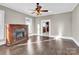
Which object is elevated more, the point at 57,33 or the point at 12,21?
the point at 12,21

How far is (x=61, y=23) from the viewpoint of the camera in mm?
5879

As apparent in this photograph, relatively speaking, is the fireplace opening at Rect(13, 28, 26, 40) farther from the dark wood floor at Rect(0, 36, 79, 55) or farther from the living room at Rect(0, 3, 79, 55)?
the dark wood floor at Rect(0, 36, 79, 55)

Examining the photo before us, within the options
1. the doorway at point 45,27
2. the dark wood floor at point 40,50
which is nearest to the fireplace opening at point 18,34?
the dark wood floor at point 40,50

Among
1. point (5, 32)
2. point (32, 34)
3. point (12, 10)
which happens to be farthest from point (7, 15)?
point (32, 34)

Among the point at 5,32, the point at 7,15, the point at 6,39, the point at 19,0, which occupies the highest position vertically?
the point at 7,15

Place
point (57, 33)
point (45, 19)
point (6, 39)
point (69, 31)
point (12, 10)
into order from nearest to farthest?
point (6, 39), point (12, 10), point (69, 31), point (57, 33), point (45, 19)

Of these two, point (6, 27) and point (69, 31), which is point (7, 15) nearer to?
point (6, 27)

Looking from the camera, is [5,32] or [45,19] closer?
[5,32]

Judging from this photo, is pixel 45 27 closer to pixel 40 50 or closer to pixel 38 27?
pixel 38 27

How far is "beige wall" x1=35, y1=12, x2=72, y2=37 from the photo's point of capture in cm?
551

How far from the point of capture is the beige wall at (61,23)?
551 cm

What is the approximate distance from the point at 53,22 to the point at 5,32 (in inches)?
135

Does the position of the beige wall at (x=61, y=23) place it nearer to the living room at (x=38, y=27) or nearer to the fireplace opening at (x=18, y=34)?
the living room at (x=38, y=27)
